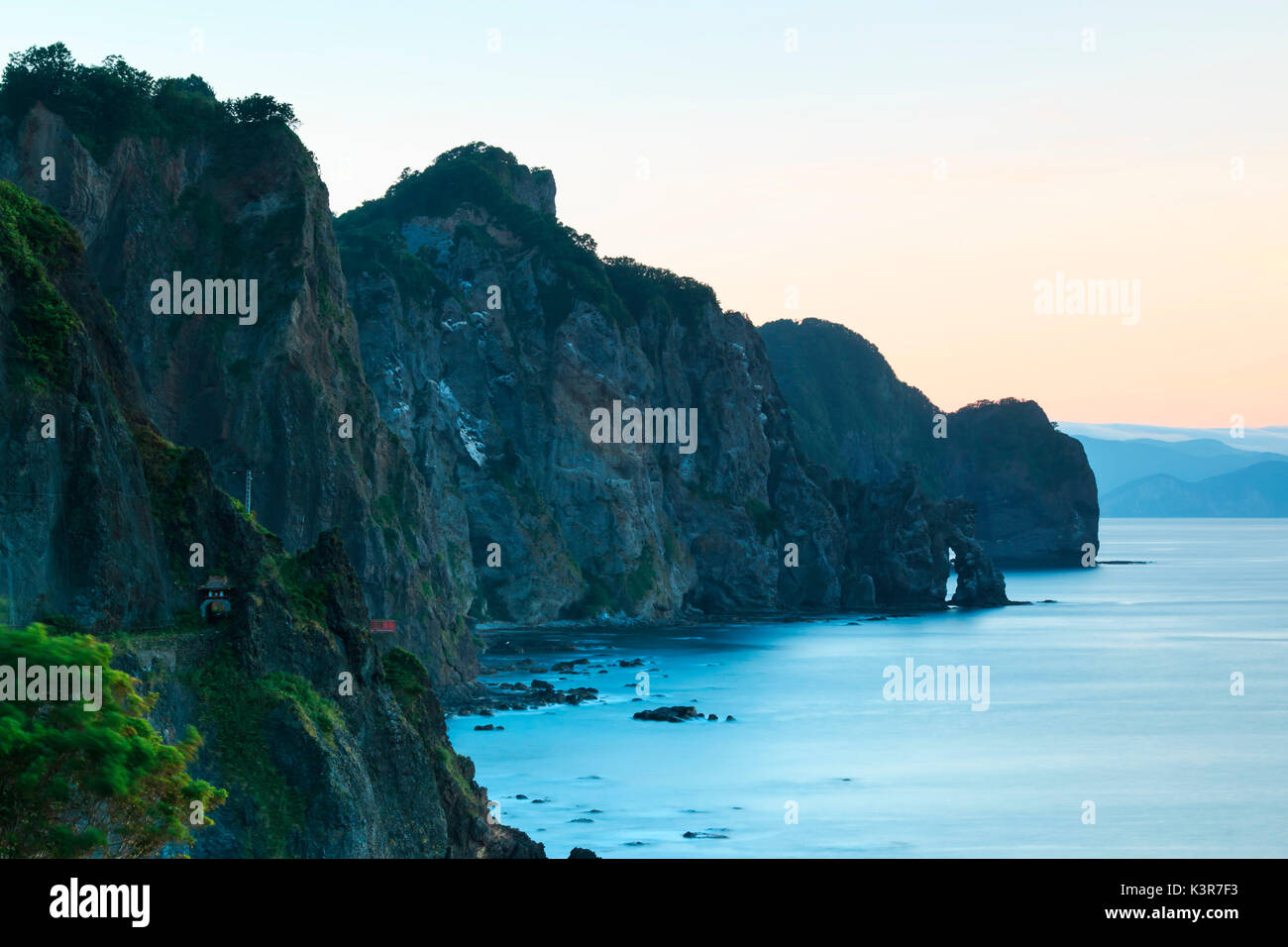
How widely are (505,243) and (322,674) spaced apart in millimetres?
125396

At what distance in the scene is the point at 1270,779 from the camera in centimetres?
8631

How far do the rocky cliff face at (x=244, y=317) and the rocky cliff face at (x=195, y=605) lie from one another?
35561 millimetres

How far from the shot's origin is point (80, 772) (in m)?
25.0

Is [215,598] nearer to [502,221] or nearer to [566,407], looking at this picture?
[566,407]

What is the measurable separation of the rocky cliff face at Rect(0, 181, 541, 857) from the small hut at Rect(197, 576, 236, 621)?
0.37 m

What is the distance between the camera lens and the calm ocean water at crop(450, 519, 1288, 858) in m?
69.8

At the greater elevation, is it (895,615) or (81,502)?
(81,502)

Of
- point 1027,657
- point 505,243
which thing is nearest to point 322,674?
point 1027,657

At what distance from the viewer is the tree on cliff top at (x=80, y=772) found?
78.4ft
